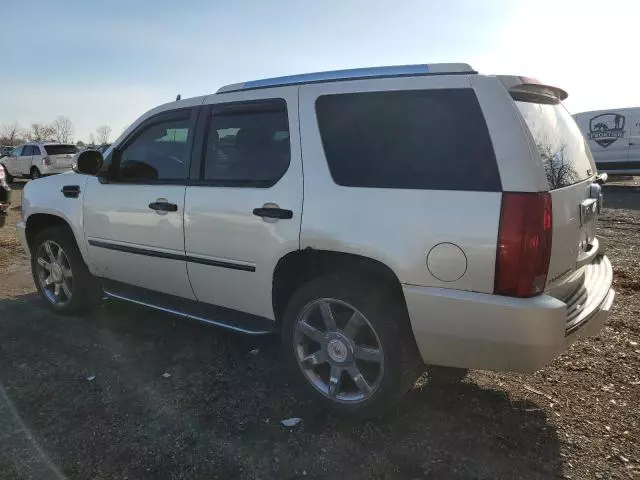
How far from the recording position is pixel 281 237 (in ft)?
9.75

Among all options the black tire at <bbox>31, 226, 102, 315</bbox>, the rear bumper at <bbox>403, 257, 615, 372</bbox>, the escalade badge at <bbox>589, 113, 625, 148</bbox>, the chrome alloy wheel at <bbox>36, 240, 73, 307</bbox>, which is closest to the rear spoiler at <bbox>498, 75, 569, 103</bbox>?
the rear bumper at <bbox>403, 257, 615, 372</bbox>

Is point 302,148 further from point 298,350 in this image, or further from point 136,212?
point 136,212

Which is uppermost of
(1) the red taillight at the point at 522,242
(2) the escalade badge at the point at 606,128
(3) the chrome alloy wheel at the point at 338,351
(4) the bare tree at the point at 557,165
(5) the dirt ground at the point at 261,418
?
(2) the escalade badge at the point at 606,128

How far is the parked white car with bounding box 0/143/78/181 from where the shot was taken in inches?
779

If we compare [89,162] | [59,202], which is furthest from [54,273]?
[89,162]

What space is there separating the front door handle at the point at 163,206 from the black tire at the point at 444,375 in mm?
2119

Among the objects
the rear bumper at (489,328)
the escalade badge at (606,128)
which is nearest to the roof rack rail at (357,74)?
the rear bumper at (489,328)

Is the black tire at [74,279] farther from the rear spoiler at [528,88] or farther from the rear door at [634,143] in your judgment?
the rear door at [634,143]

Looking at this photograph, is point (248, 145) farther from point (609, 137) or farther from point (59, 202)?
point (609, 137)

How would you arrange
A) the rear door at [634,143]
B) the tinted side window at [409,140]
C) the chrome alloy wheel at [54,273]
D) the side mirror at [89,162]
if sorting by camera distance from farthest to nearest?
the rear door at [634,143]
the chrome alloy wheel at [54,273]
the side mirror at [89,162]
the tinted side window at [409,140]

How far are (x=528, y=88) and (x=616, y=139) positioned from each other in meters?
15.1

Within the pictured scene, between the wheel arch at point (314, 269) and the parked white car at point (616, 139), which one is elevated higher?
the parked white car at point (616, 139)

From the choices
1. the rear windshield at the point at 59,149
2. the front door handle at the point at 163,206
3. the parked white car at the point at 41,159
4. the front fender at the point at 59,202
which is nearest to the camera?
the front door handle at the point at 163,206

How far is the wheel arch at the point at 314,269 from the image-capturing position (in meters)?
2.72
